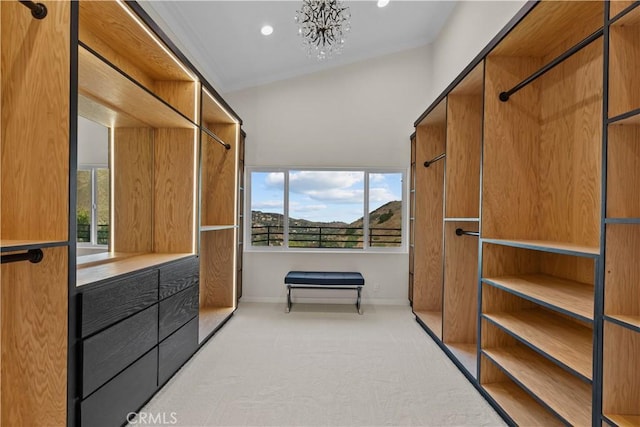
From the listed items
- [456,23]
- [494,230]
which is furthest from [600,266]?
[456,23]

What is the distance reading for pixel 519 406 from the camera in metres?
2.19

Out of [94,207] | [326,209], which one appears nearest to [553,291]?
[94,207]

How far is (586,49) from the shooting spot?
2.15 meters

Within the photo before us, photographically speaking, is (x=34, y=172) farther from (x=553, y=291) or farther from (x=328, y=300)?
(x=328, y=300)

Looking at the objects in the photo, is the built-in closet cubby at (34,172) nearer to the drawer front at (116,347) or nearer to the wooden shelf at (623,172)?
the drawer front at (116,347)

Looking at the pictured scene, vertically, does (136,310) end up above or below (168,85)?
below

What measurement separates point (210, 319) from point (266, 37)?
345 cm

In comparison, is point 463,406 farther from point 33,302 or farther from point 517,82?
point 33,302

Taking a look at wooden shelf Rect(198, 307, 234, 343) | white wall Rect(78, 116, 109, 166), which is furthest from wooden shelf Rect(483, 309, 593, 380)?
white wall Rect(78, 116, 109, 166)

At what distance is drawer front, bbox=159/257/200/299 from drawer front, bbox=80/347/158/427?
43cm

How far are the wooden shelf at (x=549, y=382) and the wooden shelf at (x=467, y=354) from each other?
37 cm

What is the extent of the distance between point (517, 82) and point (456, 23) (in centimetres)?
210

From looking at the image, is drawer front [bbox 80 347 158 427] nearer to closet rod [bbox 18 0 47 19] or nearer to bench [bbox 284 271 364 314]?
closet rod [bbox 18 0 47 19]

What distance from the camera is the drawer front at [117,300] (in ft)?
5.50
